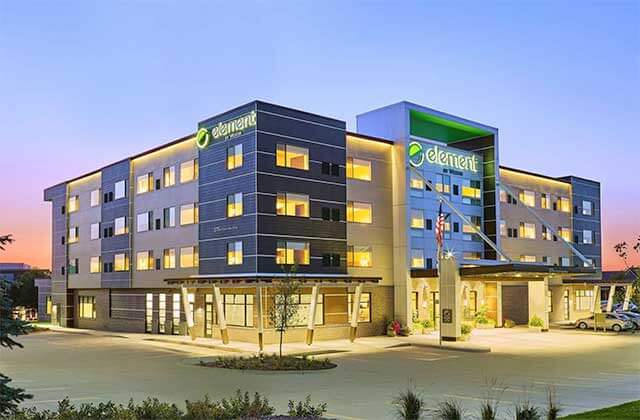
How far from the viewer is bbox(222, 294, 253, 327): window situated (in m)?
43.4

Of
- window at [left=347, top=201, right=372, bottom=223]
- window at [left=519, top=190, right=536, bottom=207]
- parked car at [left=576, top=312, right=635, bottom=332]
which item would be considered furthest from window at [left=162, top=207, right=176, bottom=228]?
parked car at [left=576, top=312, right=635, bottom=332]

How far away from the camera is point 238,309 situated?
44469 mm

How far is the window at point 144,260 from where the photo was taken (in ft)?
179

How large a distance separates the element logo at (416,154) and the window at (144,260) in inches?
879

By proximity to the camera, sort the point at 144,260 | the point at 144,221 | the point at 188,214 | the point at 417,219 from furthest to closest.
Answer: the point at 144,221 → the point at 144,260 → the point at 417,219 → the point at 188,214

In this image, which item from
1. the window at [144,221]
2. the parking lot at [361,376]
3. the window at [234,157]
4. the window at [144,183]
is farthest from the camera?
the window at [144,183]

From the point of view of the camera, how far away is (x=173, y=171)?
52.2 m

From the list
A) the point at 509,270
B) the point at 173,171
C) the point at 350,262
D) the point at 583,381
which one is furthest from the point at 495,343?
the point at 173,171

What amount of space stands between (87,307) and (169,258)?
17707 mm

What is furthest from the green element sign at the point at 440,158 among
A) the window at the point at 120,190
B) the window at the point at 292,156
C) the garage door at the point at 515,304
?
the window at the point at 120,190

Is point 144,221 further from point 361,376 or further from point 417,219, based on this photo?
point 361,376

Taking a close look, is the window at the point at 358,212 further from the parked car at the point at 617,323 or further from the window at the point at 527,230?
the window at the point at 527,230

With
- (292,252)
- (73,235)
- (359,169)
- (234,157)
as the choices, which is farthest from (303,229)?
(73,235)

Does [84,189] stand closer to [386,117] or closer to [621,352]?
[386,117]
